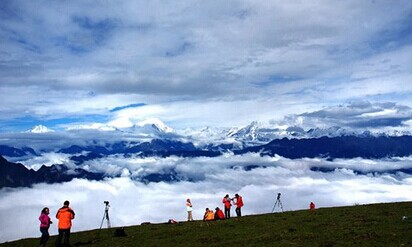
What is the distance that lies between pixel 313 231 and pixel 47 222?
23889mm

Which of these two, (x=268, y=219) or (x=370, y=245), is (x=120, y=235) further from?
(x=370, y=245)

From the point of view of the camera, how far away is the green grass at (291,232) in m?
29.3

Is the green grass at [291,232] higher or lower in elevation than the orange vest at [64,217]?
lower

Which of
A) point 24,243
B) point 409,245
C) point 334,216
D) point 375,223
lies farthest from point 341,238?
point 24,243

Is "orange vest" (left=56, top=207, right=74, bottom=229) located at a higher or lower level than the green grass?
higher

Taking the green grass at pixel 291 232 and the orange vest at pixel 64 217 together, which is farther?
the orange vest at pixel 64 217

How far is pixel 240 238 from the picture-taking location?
110 ft

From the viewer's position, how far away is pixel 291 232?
34344mm

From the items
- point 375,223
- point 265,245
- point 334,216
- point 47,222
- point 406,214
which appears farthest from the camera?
point 334,216

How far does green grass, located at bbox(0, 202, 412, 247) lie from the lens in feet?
96.1

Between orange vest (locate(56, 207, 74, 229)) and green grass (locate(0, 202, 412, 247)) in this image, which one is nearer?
green grass (locate(0, 202, 412, 247))

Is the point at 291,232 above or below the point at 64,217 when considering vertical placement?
below

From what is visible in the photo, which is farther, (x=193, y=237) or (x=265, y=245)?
(x=193, y=237)

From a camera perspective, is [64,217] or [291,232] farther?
[291,232]
